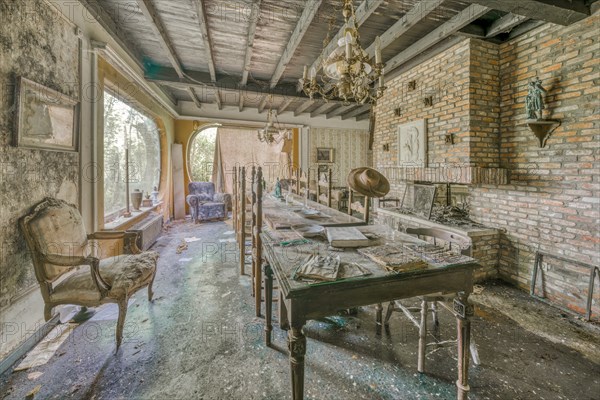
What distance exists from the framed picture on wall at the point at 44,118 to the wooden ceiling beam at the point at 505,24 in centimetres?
433

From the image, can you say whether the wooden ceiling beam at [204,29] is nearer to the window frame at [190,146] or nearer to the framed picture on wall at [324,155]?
the window frame at [190,146]

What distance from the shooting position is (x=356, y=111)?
7.06 meters

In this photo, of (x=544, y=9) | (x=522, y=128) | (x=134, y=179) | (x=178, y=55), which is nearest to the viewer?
(x=544, y=9)

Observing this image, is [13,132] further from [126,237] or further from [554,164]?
[554,164]

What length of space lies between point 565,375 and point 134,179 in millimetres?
5797

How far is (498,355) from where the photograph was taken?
5.94 ft

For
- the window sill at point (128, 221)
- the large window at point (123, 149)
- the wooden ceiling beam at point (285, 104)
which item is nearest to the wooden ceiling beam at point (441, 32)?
the wooden ceiling beam at point (285, 104)

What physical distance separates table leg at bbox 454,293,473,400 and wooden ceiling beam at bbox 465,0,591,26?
226 centimetres

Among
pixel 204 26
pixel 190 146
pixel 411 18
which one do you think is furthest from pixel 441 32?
pixel 190 146

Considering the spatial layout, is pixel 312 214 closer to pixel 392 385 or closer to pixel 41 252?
pixel 392 385

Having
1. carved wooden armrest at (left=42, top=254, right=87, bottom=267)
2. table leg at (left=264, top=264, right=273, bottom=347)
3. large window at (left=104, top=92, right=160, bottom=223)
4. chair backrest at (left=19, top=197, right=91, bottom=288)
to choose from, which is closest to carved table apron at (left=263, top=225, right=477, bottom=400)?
table leg at (left=264, top=264, right=273, bottom=347)

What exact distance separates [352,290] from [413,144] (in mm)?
3516

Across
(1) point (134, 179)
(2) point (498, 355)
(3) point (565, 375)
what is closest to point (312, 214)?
(2) point (498, 355)

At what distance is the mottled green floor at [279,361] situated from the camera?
1.51m
